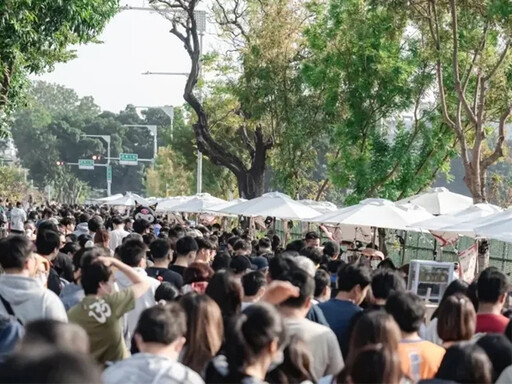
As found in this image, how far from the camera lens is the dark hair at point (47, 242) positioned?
34.0ft

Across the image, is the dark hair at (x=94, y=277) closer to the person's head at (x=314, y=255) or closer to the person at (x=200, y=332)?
the person at (x=200, y=332)

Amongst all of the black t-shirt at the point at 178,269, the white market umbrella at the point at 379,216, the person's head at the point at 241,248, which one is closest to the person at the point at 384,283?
the black t-shirt at the point at 178,269

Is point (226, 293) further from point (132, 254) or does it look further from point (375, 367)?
point (375, 367)

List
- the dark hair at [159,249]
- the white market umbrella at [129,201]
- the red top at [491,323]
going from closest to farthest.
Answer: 1. the red top at [491,323]
2. the dark hair at [159,249]
3. the white market umbrella at [129,201]

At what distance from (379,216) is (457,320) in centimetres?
1174

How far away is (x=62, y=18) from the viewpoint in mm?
19797

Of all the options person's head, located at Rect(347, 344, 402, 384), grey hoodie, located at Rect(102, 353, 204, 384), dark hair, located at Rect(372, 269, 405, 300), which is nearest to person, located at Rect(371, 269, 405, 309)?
dark hair, located at Rect(372, 269, 405, 300)

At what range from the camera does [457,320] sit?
6.86 meters

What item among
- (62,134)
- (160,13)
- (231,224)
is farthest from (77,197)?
(160,13)

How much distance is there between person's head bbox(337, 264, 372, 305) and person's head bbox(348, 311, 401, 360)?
2.11 meters

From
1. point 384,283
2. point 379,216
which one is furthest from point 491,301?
point 379,216

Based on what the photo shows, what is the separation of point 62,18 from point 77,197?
3806 inches

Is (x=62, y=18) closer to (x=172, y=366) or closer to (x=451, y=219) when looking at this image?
(x=451, y=219)

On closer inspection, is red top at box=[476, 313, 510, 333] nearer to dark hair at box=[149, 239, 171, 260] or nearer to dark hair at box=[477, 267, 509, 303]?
dark hair at box=[477, 267, 509, 303]
